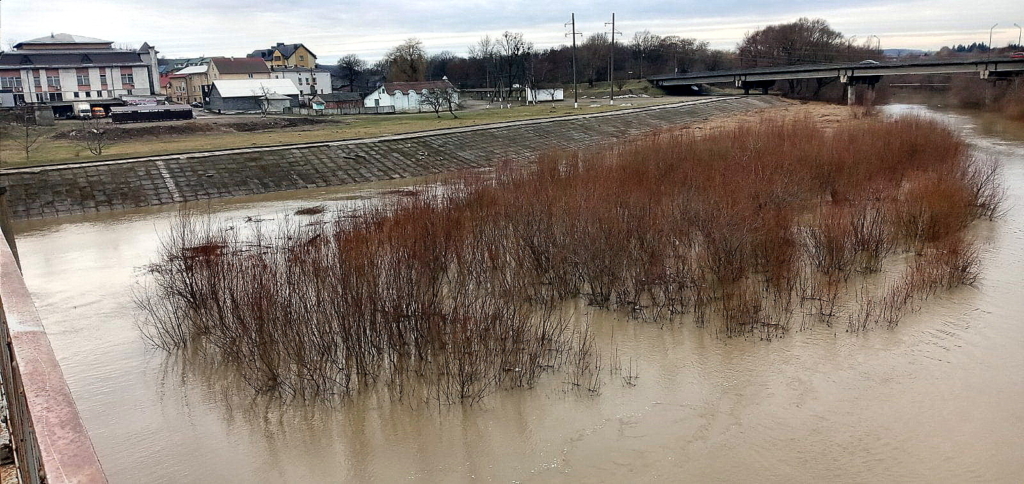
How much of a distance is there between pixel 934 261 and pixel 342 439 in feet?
35.4

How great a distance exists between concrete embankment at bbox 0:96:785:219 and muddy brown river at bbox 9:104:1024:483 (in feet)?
43.5

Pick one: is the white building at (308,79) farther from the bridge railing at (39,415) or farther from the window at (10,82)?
the bridge railing at (39,415)

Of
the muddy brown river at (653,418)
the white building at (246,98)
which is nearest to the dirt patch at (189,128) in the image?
the white building at (246,98)

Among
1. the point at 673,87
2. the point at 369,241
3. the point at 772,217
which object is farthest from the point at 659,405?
the point at 673,87

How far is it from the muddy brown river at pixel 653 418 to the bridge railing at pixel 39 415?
12.4 ft

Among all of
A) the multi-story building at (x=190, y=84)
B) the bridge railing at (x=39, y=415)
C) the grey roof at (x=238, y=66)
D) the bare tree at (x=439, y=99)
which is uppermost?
the grey roof at (x=238, y=66)

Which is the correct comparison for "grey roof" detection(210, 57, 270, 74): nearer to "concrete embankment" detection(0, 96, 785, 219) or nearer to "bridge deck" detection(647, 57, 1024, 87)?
"bridge deck" detection(647, 57, 1024, 87)

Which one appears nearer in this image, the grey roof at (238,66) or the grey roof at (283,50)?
the grey roof at (238,66)

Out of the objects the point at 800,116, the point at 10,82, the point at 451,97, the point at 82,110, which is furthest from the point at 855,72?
the point at 10,82

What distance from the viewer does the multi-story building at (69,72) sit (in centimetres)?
7756

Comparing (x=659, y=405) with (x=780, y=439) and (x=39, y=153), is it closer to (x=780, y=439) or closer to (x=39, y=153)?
(x=780, y=439)

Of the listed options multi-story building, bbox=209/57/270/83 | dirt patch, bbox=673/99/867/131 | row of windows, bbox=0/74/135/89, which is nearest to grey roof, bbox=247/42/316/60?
multi-story building, bbox=209/57/270/83

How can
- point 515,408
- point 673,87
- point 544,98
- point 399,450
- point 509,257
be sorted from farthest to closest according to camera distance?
point 673,87 < point 544,98 < point 509,257 < point 515,408 < point 399,450

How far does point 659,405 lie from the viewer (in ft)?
28.8
